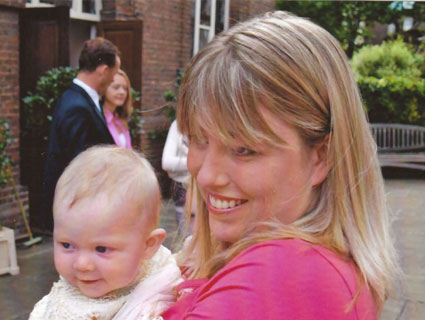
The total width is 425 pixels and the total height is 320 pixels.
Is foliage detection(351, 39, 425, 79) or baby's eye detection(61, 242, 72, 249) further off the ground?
baby's eye detection(61, 242, 72, 249)

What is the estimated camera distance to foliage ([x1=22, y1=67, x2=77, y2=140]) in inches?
282

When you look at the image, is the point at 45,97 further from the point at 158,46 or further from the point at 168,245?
the point at 158,46

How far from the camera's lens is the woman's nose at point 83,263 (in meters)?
1.65

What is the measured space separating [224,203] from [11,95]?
590 cm

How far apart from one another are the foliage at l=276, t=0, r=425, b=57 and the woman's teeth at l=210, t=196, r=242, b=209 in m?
20.4

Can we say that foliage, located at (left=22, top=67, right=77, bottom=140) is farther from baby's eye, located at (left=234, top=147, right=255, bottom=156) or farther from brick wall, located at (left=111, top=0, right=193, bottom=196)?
baby's eye, located at (left=234, top=147, right=255, bottom=156)

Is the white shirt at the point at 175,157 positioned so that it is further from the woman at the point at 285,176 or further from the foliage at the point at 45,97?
the woman at the point at 285,176

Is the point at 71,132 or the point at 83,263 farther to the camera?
the point at 71,132

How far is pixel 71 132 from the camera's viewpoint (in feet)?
15.5

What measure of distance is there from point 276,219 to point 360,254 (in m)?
0.20

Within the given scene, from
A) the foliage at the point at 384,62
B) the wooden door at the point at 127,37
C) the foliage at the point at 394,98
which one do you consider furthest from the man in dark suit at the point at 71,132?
the foliage at the point at 384,62

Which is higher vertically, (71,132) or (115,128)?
(71,132)

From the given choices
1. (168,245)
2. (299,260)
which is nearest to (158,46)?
(168,245)

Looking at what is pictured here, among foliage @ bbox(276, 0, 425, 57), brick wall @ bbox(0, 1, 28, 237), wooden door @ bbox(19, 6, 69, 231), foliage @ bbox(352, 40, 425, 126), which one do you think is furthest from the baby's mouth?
foliage @ bbox(276, 0, 425, 57)
